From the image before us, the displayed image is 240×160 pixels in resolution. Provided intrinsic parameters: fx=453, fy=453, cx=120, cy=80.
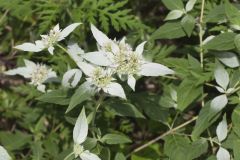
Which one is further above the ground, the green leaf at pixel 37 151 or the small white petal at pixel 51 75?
the small white petal at pixel 51 75

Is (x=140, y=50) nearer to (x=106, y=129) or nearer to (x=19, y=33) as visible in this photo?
(x=106, y=129)

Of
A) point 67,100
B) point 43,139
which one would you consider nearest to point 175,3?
point 67,100

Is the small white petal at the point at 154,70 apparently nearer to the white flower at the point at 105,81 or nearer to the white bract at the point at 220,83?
the white flower at the point at 105,81

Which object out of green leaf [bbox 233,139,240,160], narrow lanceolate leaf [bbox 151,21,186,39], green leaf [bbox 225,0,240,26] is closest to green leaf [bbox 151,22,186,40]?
narrow lanceolate leaf [bbox 151,21,186,39]

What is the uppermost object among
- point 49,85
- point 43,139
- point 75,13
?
point 75,13

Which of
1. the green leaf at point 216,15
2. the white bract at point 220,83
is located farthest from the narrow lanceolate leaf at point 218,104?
the green leaf at point 216,15

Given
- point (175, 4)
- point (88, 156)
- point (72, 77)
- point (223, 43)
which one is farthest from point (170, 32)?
point (88, 156)
